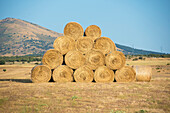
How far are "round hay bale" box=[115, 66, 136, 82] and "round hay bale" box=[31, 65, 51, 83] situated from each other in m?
4.71

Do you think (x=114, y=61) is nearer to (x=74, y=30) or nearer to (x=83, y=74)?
(x=83, y=74)

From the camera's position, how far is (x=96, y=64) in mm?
15359

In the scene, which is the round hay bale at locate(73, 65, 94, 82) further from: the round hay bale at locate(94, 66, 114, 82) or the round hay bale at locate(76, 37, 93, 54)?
the round hay bale at locate(76, 37, 93, 54)

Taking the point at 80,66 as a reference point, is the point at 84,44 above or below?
above

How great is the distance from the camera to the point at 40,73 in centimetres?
1529

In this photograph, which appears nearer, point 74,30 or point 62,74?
point 62,74

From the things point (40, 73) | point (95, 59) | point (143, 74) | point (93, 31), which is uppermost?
point (93, 31)

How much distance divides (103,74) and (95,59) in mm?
1151

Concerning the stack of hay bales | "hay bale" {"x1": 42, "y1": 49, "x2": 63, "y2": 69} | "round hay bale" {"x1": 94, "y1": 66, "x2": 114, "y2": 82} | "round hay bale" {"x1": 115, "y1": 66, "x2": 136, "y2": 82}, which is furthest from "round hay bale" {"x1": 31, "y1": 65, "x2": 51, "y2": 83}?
"round hay bale" {"x1": 115, "y1": 66, "x2": 136, "y2": 82}

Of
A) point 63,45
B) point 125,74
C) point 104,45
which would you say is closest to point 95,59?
point 104,45

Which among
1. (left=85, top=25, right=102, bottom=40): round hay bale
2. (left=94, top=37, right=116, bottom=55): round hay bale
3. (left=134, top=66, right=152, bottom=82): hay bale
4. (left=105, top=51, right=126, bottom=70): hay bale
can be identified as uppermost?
(left=85, top=25, right=102, bottom=40): round hay bale

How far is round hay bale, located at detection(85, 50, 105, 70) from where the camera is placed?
15328mm

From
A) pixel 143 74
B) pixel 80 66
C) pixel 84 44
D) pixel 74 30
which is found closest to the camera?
pixel 80 66

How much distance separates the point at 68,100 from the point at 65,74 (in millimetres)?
6202
